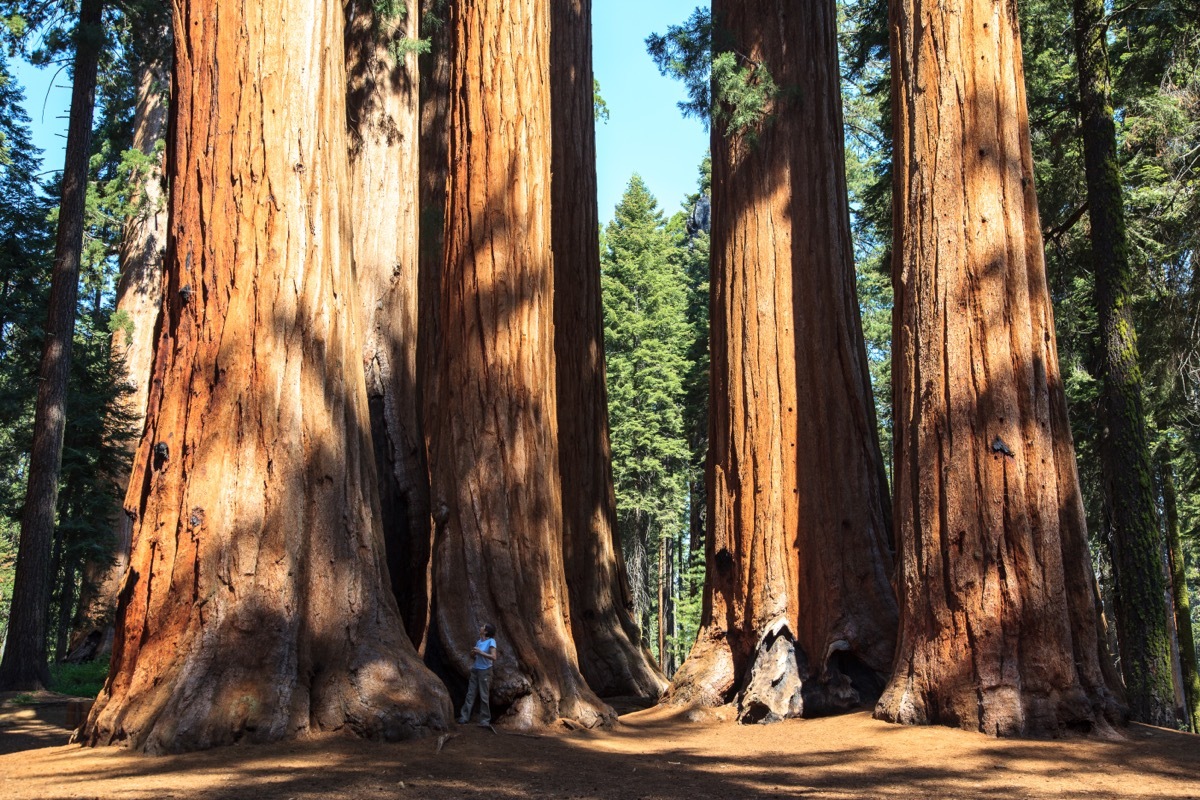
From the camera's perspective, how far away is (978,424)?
25.1 feet

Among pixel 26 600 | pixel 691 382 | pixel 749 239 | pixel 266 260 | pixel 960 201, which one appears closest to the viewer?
pixel 266 260

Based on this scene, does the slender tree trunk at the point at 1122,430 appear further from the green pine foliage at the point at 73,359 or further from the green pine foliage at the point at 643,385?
the green pine foliage at the point at 643,385

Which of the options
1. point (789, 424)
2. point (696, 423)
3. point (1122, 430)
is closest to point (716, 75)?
point (789, 424)

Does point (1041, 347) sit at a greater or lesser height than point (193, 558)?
greater

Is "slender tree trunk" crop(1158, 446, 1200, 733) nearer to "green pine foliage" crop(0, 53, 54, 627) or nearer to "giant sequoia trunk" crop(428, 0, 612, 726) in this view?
"giant sequoia trunk" crop(428, 0, 612, 726)

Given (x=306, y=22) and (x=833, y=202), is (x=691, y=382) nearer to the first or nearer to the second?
(x=833, y=202)

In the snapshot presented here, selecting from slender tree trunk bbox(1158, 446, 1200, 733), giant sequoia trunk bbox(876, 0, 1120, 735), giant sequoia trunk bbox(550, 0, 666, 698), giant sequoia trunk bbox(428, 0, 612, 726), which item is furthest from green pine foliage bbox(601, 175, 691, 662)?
giant sequoia trunk bbox(876, 0, 1120, 735)

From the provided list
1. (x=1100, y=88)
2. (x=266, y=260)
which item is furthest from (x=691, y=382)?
(x=266, y=260)

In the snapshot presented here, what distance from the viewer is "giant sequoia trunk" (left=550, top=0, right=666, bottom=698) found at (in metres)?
12.6

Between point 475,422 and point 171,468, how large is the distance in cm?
275

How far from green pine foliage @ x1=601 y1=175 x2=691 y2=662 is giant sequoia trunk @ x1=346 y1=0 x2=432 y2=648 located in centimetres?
2699

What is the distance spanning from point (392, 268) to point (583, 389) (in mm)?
3666

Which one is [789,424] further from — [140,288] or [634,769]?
[140,288]

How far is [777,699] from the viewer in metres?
9.03
